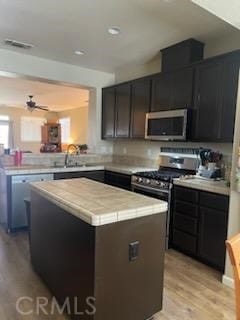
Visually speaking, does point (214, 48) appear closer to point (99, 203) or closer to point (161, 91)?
point (161, 91)

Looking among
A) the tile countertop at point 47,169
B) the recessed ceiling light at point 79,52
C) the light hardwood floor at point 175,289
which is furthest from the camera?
the recessed ceiling light at point 79,52

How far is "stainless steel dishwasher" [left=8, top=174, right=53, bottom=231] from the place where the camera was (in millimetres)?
3453

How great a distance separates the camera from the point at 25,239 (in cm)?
334

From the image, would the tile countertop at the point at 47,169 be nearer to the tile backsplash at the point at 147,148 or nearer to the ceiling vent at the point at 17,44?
the tile backsplash at the point at 147,148

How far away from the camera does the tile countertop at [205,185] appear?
250 cm

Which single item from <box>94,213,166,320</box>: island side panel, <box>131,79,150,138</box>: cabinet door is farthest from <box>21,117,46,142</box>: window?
<box>94,213,166,320</box>: island side panel

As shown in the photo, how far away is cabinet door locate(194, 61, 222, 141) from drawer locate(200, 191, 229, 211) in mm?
658

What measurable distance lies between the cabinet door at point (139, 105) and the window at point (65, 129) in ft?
20.7

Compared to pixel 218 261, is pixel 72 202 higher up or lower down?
higher up

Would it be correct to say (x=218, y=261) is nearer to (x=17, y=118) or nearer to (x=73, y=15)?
(x=73, y=15)

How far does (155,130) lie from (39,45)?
200 centimetres

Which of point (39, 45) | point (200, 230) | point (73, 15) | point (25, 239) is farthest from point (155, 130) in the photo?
point (25, 239)

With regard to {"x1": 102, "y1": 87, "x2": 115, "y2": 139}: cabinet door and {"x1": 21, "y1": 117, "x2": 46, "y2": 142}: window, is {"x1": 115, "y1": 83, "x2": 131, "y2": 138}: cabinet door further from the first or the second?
{"x1": 21, "y1": 117, "x2": 46, "y2": 142}: window

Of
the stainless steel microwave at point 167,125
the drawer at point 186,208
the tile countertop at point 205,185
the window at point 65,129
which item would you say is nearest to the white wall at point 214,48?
the stainless steel microwave at point 167,125
